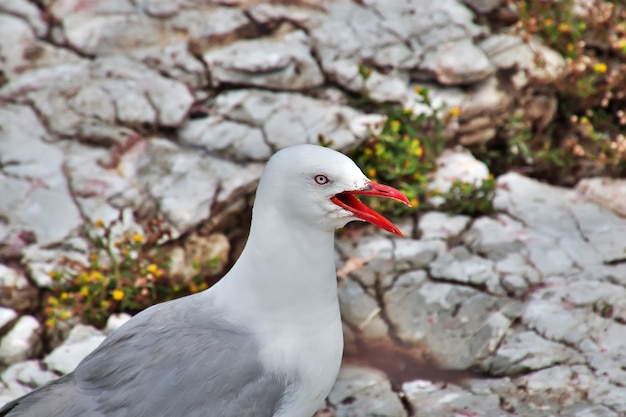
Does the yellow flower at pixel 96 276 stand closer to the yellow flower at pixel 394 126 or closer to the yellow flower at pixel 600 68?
the yellow flower at pixel 394 126

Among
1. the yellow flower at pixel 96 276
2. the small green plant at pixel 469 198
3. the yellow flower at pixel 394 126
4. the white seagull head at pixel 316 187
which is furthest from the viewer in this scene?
the yellow flower at pixel 394 126

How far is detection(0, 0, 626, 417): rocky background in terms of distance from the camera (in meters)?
3.78

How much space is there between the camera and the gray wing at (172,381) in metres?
2.63

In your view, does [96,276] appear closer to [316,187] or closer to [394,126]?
[316,187]

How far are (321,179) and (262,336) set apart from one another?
60cm

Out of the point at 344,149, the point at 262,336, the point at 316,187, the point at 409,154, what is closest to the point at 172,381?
the point at 262,336

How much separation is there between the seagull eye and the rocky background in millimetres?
1404

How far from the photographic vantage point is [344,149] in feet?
15.9

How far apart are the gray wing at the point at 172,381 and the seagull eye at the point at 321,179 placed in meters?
0.60

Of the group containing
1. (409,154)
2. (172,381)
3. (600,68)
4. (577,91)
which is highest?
(172,381)

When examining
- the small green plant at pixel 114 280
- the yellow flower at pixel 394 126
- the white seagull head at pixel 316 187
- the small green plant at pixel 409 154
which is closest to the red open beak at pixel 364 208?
the white seagull head at pixel 316 187

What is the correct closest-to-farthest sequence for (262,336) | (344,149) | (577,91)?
(262,336), (344,149), (577,91)

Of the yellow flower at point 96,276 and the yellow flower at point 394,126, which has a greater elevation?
the yellow flower at point 394,126

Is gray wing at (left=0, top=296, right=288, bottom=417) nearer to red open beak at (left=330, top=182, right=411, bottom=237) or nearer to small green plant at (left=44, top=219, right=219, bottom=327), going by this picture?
red open beak at (left=330, top=182, right=411, bottom=237)
